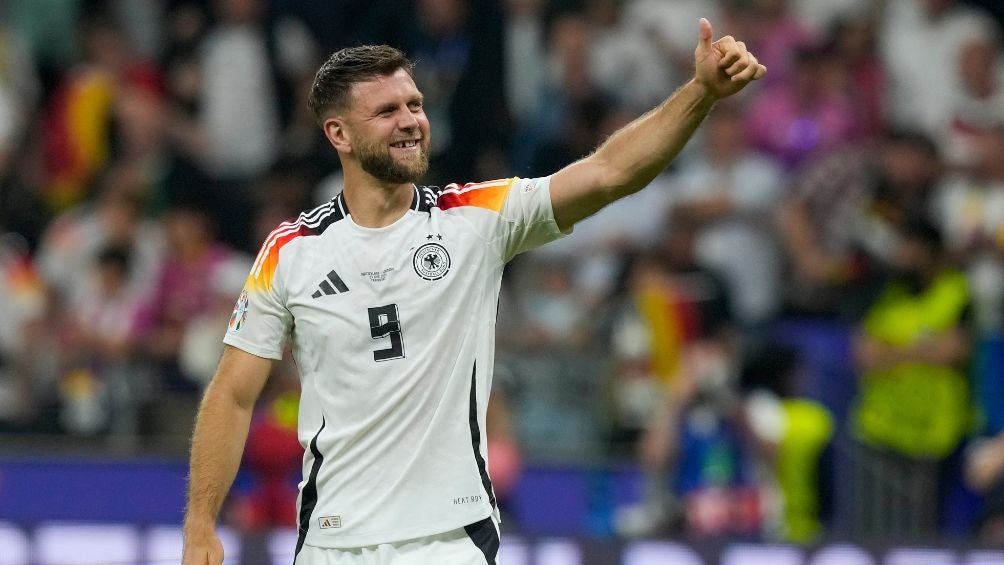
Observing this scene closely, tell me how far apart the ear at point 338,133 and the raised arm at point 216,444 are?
0.66m

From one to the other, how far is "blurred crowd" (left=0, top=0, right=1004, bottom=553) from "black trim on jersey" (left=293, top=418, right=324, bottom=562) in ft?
12.8

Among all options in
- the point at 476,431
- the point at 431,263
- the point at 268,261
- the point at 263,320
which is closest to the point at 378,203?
the point at 431,263

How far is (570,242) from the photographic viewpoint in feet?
35.1

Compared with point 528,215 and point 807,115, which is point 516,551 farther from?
point 807,115

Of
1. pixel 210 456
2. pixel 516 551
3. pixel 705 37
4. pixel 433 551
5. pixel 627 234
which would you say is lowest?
pixel 516 551

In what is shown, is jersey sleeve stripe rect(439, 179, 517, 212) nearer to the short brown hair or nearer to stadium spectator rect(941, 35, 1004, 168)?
the short brown hair

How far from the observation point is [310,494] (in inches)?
192

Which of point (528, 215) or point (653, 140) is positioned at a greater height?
point (653, 140)

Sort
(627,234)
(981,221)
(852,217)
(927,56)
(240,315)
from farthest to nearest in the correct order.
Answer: (927,56) < (627,234) < (852,217) < (981,221) < (240,315)

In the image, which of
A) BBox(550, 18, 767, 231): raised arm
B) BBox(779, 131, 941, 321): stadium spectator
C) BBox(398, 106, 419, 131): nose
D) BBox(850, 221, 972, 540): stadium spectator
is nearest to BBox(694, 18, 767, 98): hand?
BBox(550, 18, 767, 231): raised arm

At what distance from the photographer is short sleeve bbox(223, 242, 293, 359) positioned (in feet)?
16.0

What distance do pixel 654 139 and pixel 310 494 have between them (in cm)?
143

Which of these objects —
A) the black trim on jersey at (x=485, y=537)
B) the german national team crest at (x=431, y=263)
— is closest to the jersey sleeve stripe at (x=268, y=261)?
the german national team crest at (x=431, y=263)

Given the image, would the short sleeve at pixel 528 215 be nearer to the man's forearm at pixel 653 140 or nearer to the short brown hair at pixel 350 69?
the man's forearm at pixel 653 140
